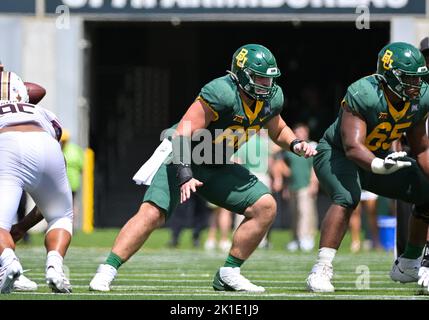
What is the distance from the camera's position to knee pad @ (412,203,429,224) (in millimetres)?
8258

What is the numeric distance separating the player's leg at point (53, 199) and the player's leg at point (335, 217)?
166 centimetres

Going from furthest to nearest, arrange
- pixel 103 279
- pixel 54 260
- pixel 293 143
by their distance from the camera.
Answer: pixel 293 143 → pixel 103 279 → pixel 54 260

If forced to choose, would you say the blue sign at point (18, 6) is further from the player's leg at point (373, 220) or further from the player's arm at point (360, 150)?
the player's arm at point (360, 150)

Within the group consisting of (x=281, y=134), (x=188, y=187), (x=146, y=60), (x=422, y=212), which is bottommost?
(x=422, y=212)

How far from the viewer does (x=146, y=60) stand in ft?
73.3

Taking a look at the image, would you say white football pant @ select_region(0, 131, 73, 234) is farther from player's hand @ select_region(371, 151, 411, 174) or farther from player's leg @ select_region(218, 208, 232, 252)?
Result: player's leg @ select_region(218, 208, 232, 252)

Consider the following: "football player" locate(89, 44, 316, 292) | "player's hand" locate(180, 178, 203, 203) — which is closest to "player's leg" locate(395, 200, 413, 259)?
"football player" locate(89, 44, 316, 292)

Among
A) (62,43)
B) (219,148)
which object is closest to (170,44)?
(62,43)

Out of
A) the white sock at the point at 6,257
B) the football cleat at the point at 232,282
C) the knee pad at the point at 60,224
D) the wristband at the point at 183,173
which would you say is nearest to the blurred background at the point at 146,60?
the football cleat at the point at 232,282

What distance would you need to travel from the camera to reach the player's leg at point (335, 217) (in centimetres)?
778

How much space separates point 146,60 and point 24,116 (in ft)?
50.0

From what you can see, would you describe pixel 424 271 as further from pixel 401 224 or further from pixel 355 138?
pixel 401 224

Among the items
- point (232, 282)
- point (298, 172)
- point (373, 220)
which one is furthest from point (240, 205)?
point (298, 172)

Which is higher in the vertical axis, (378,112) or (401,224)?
(378,112)
